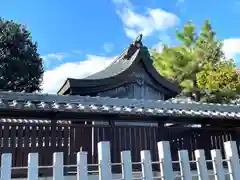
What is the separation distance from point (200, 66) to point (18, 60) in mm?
13489

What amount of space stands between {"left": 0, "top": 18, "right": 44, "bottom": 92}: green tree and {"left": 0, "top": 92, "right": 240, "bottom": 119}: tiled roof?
1442 centimetres

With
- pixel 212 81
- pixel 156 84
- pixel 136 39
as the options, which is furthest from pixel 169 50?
pixel 156 84

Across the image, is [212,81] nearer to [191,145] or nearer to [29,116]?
[191,145]

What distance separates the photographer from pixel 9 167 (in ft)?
10.9

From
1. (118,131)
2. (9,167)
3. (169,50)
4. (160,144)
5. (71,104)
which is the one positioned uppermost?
(169,50)

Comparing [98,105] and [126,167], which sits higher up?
[98,105]

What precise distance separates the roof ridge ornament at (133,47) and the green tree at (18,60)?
10.1m

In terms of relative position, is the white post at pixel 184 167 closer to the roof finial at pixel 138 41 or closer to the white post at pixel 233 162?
the white post at pixel 233 162

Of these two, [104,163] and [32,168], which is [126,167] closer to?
[104,163]

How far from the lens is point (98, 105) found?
734cm

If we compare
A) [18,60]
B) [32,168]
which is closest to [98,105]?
[32,168]

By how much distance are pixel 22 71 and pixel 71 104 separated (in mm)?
15517

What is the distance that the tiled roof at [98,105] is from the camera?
6.46m

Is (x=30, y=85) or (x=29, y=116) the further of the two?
(x=30, y=85)
